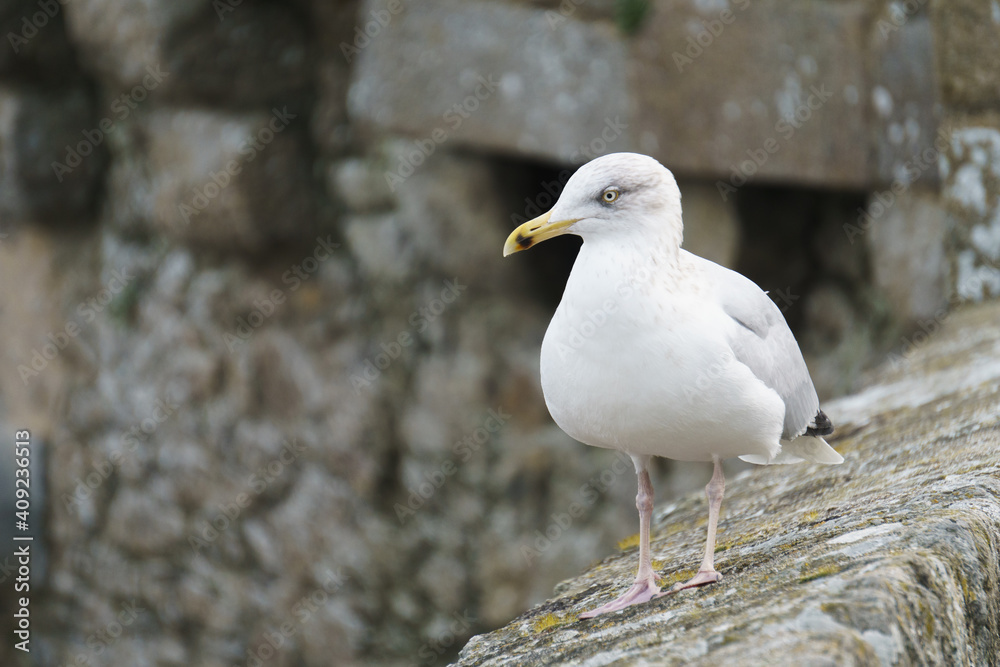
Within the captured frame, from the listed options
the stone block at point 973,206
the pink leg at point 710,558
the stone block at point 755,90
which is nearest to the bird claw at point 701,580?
the pink leg at point 710,558

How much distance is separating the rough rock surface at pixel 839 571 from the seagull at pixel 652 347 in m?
0.14

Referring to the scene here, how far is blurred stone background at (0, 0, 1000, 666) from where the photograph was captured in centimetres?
349

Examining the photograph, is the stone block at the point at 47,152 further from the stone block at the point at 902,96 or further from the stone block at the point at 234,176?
the stone block at the point at 902,96

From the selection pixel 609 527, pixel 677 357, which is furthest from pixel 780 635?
pixel 609 527

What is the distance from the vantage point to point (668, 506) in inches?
108

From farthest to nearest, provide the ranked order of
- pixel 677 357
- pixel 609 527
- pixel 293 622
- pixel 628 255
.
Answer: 1. pixel 293 622
2. pixel 609 527
3. pixel 628 255
4. pixel 677 357

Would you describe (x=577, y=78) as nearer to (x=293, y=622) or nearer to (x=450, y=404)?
(x=450, y=404)

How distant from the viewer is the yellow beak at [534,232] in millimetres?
1826

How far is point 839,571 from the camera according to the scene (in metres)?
1.35

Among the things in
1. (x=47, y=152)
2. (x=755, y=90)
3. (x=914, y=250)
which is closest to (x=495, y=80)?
(x=755, y=90)

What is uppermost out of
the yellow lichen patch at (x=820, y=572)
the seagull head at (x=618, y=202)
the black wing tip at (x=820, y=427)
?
the seagull head at (x=618, y=202)

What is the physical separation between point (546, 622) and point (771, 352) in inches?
25.3

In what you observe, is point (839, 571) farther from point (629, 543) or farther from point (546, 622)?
point (629, 543)

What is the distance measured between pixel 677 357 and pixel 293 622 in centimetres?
318
